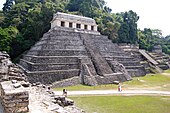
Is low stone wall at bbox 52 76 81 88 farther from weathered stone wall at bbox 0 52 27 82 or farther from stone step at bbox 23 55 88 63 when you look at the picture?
weathered stone wall at bbox 0 52 27 82

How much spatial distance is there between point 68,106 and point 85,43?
2091cm

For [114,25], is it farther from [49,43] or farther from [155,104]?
[155,104]

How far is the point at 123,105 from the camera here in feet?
46.4

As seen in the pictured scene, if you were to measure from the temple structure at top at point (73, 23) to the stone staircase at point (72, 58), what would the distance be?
62.1 inches

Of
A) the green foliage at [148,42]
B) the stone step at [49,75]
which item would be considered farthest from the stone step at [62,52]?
the green foliage at [148,42]

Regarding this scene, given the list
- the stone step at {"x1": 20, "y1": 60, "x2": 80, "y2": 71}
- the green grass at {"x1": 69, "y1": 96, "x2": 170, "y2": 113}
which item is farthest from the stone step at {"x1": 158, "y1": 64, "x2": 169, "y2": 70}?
the green grass at {"x1": 69, "y1": 96, "x2": 170, "y2": 113}

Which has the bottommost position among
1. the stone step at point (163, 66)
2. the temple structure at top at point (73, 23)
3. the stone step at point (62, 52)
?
the stone step at point (163, 66)

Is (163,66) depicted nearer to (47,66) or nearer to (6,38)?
(47,66)

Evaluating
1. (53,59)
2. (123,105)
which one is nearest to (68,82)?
(53,59)

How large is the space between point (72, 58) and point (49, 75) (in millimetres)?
4610

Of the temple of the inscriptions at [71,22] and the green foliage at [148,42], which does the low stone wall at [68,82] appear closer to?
the temple of the inscriptions at [71,22]

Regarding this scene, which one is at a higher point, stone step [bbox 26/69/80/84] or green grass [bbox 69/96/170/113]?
stone step [bbox 26/69/80/84]

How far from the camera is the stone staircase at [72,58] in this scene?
23.0 m

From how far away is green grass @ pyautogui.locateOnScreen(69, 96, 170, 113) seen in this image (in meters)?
12.7
